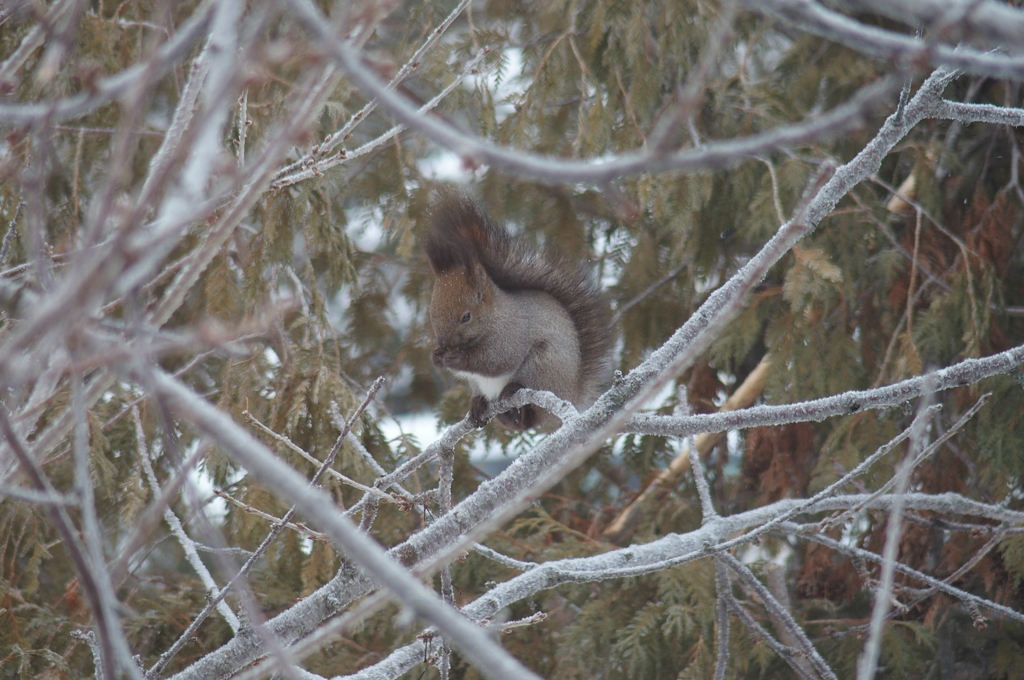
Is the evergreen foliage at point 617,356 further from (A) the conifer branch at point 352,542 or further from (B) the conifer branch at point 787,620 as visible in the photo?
(A) the conifer branch at point 352,542

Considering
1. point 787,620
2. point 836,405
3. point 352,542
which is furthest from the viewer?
point 787,620

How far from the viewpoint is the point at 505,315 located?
263cm

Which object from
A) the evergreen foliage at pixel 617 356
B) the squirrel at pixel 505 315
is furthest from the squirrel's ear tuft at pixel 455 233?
the evergreen foliage at pixel 617 356

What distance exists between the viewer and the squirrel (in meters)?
2.56

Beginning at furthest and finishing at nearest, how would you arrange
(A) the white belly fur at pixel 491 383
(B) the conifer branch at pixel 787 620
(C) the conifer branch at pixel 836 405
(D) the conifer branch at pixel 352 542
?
(A) the white belly fur at pixel 491 383, (B) the conifer branch at pixel 787 620, (C) the conifer branch at pixel 836 405, (D) the conifer branch at pixel 352 542

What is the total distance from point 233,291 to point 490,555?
1208 millimetres

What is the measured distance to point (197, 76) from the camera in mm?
1231

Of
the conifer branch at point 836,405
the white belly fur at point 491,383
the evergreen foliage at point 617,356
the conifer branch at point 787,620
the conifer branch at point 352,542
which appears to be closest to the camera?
the conifer branch at point 352,542

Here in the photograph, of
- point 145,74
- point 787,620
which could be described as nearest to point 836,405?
point 787,620

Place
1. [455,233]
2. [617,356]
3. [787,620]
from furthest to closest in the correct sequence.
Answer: [617,356], [455,233], [787,620]

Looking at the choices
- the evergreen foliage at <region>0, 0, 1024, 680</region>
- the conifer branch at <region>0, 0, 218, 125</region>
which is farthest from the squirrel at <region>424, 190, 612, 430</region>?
the conifer branch at <region>0, 0, 218, 125</region>

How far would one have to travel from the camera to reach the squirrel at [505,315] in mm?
2562

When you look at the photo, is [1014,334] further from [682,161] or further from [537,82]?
[682,161]

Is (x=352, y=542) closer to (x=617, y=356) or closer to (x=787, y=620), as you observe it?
(x=787, y=620)
